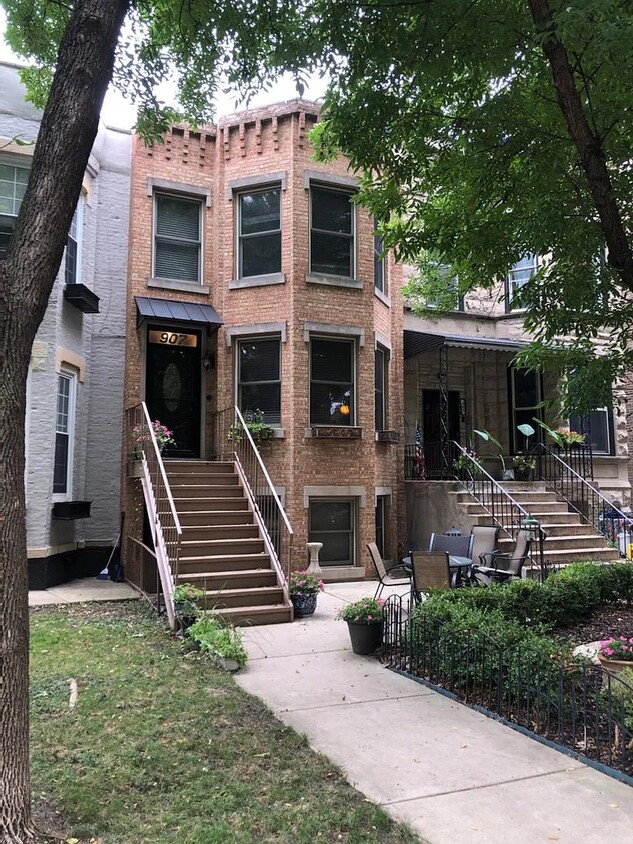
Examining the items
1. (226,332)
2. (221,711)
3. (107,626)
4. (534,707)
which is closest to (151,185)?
(226,332)

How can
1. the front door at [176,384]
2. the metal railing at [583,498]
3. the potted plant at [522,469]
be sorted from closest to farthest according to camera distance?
the front door at [176,384] → the metal railing at [583,498] → the potted plant at [522,469]

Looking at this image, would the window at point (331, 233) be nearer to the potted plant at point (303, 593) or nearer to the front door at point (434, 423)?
the front door at point (434, 423)

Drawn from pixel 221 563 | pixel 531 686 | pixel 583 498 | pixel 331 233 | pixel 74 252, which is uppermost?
pixel 331 233

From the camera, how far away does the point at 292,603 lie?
28.9 ft

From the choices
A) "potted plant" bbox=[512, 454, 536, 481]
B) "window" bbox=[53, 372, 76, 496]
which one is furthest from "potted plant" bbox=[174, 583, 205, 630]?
"potted plant" bbox=[512, 454, 536, 481]

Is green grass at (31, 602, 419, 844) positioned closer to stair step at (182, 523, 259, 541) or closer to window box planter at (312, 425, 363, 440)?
stair step at (182, 523, 259, 541)

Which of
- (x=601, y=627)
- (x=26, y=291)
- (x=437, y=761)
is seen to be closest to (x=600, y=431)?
(x=601, y=627)

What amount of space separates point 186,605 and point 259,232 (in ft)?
26.7

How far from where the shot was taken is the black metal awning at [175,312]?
12.1 metres

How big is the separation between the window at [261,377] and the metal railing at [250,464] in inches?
19.9

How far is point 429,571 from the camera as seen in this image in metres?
8.03

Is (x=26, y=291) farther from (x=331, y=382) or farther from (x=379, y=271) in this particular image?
(x=379, y=271)

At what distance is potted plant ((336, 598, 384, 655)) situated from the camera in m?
6.96

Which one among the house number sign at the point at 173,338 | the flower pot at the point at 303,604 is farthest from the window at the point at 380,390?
the flower pot at the point at 303,604
